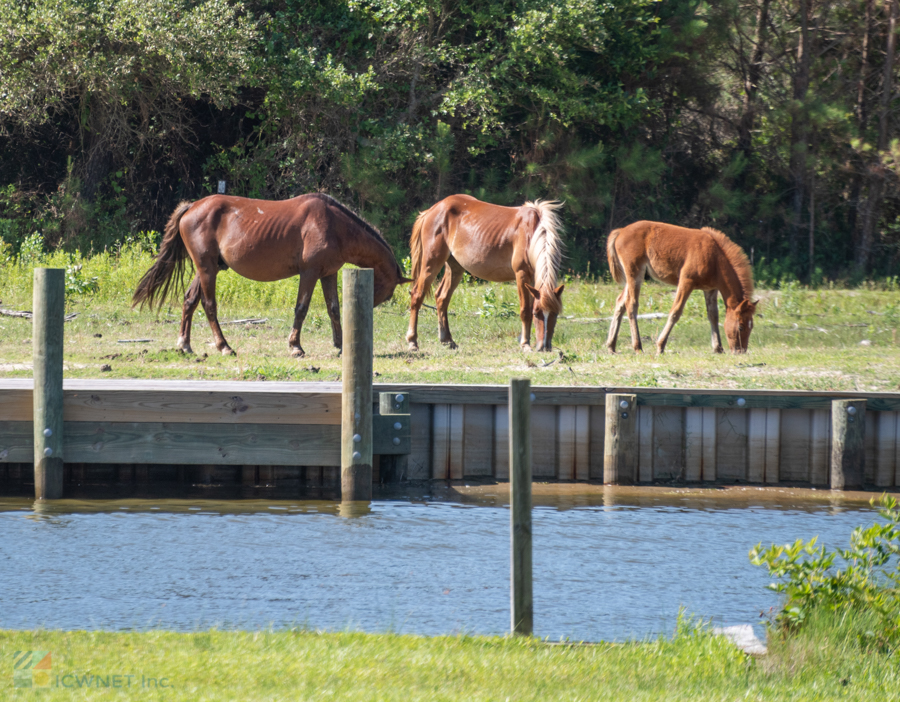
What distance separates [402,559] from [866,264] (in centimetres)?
2109

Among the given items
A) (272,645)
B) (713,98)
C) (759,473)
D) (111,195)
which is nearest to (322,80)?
(111,195)

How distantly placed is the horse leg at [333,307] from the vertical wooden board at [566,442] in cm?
447

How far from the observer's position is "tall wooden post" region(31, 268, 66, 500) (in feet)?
25.6

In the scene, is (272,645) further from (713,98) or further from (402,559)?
(713,98)

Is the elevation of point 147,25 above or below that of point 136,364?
above

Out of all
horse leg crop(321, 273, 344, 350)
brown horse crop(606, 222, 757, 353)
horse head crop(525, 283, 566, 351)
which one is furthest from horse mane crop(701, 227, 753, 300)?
horse leg crop(321, 273, 344, 350)

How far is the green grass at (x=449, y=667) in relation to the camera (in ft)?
12.3

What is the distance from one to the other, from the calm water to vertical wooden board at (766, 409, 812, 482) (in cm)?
53

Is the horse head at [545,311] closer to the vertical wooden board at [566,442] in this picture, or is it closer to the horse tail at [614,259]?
the horse tail at [614,259]

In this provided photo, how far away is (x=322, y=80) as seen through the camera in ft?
69.7

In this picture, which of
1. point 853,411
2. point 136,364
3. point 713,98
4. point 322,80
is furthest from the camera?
point 713,98

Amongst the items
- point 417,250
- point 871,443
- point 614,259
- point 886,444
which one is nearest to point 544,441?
point 871,443

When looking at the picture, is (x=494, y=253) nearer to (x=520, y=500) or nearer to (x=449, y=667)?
(x=520, y=500)

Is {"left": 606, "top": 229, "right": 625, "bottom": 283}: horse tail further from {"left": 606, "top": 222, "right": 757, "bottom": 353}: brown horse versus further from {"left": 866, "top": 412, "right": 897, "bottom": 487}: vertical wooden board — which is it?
{"left": 866, "top": 412, "right": 897, "bottom": 487}: vertical wooden board
